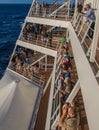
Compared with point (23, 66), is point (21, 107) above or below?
above

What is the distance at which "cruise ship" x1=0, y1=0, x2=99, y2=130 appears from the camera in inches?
228

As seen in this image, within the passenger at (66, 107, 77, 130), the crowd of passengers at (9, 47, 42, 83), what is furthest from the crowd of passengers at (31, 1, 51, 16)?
the passenger at (66, 107, 77, 130)

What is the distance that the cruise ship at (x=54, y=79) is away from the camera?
19.0ft

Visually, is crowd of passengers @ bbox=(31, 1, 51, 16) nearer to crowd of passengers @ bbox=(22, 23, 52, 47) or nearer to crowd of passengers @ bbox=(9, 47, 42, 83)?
crowd of passengers @ bbox=(22, 23, 52, 47)

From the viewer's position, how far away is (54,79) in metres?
13.3

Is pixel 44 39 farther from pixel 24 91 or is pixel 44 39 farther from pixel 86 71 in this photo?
pixel 86 71

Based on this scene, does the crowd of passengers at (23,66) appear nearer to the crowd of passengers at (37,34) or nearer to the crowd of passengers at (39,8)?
the crowd of passengers at (37,34)

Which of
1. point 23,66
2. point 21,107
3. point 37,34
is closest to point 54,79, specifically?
point 21,107

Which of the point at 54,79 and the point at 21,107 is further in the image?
the point at 54,79

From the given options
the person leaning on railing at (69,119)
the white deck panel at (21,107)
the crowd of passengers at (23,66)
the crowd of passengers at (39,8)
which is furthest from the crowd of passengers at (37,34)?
the person leaning on railing at (69,119)

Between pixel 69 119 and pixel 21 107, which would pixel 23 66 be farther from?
pixel 69 119

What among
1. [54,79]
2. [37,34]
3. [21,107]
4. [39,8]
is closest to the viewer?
[21,107]

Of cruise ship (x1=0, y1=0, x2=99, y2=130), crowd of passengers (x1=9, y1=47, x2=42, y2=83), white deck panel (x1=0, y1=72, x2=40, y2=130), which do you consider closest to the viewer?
cruise ship (x1=0, y1=0, x2=99, y2=130)

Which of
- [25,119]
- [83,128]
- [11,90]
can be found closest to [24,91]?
[11,90]
